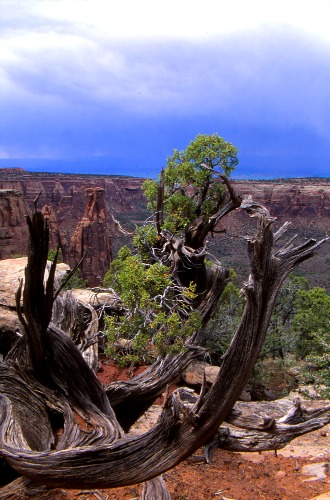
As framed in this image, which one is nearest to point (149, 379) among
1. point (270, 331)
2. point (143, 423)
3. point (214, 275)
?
point (214, 275)

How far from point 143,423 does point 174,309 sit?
3.92m

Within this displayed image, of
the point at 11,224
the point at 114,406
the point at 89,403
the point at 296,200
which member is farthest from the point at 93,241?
the point at 89,403

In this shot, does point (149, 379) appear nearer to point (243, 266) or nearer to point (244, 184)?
point (243, 266)

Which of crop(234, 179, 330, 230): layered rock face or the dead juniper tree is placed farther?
crop(234, 179, 330, 230): layered rock face

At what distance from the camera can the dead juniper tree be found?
3857 millimetres

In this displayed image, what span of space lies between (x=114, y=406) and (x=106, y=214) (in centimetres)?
5616

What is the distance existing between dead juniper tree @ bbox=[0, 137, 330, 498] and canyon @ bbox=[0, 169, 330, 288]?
1571 inches

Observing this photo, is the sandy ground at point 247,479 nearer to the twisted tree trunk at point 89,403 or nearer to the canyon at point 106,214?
the twisted tree trunk at point 89,403

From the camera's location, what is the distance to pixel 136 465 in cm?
387

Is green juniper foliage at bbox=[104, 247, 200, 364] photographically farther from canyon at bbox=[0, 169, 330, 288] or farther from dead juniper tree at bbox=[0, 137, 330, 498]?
canyon at bbox=[0, 169, 330, 288]

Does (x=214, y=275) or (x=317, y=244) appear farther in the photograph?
(x=214, y=275)

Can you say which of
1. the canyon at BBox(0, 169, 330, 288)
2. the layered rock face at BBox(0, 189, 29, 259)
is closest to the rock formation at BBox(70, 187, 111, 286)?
the canyon at BBox(0, 169, 330, 288)

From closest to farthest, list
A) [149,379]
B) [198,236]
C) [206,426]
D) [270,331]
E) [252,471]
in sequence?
[206,426]
[149,379]
[252,471]
[198,236]
[270,331]

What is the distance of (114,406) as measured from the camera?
6.79 m
